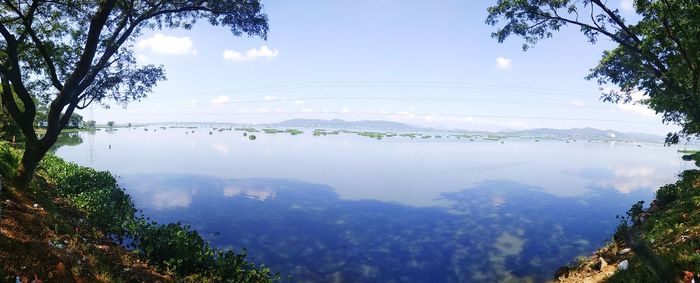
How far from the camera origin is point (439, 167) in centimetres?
6338

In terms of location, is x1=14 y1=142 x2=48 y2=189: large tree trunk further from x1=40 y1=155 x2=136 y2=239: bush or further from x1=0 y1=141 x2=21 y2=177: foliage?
x1=40 y1=155 x2=136 y2=239: bush

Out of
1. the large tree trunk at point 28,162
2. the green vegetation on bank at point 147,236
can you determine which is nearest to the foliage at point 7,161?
the green vegetation on bank at point 147,236

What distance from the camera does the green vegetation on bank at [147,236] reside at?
13.7 metres

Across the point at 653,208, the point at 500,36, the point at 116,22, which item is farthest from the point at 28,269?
the point at 653,208

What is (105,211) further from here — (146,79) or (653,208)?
(653,208)

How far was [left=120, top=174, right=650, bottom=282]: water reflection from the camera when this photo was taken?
18625mm

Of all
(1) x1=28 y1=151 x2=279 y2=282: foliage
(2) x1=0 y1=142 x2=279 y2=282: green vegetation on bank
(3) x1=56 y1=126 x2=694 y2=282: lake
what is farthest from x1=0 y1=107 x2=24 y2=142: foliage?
(1) x1=28 y1=151 x2=279 y2=282: foliage

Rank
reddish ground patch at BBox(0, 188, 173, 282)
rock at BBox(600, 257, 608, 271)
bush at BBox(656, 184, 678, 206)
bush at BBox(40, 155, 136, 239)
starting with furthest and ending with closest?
1. bush at BBox(656, 184, 678, 206)
2. bush at BBox(40, 155, 136, 239)
3. rock at BBox(600, 257, 608, 271)
4. reddish ground patch at BBox(0, 188, 173, 282)

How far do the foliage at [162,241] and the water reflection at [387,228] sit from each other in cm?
330

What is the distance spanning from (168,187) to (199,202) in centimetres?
837

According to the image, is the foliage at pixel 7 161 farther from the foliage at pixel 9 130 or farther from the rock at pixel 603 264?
the foliage at pixel 9 130

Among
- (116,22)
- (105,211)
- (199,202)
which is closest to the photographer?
(105,211)

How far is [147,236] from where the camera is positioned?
51.0 feet

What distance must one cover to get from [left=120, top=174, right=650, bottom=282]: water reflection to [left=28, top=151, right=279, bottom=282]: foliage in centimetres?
330
